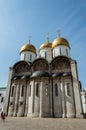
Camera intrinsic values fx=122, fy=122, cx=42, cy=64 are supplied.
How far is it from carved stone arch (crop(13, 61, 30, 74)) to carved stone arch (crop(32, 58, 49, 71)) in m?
1.30

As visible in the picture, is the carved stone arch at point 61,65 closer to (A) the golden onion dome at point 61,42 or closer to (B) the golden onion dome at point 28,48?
(A) the golden onion dome at point 61,42

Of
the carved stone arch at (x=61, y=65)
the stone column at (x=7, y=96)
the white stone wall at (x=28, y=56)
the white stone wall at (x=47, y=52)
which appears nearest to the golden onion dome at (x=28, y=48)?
the white stone wall at (x=28, y=56)

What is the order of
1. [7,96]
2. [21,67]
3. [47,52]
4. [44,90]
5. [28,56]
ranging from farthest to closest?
[47,52], [28,56], [21,67], [7,96], [44,90]

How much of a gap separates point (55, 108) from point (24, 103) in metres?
4.97

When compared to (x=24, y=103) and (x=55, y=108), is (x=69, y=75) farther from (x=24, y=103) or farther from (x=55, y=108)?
(x=24, y=103)

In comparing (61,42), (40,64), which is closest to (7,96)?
(40,64)

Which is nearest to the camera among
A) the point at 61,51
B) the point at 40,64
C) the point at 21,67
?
the point at 40,64

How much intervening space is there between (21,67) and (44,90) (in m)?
7.22

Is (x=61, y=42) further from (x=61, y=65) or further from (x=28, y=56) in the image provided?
(x=28, y=56)

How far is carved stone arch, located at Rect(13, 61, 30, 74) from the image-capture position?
74.3ft

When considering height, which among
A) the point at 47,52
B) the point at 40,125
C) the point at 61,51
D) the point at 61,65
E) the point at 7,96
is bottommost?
the point at 40,125

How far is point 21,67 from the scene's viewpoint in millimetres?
23078

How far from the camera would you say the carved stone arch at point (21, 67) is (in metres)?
22.6

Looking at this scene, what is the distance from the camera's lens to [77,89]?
57.7ft
